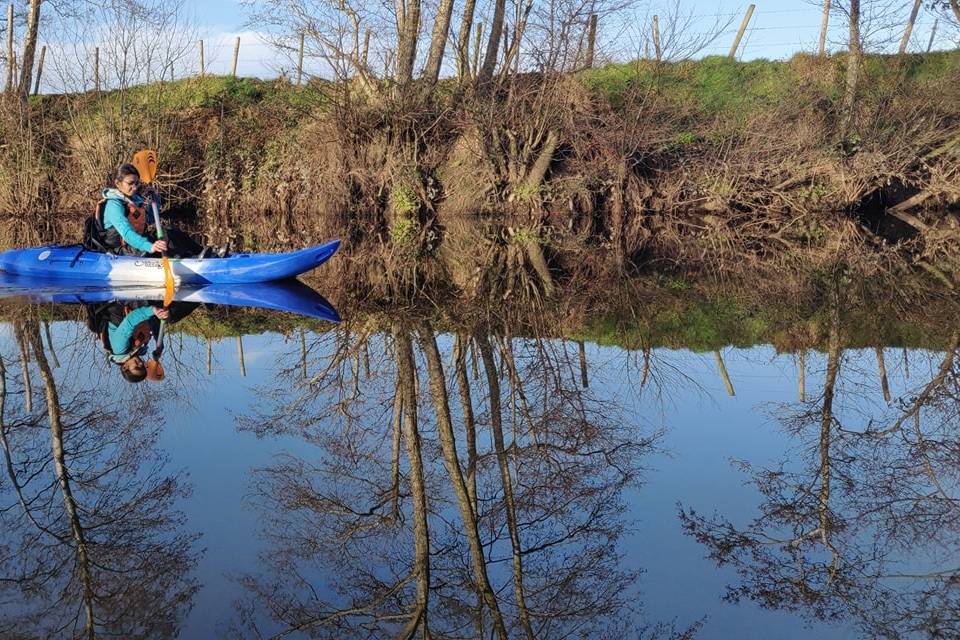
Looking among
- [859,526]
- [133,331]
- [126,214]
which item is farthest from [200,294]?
[859,526]

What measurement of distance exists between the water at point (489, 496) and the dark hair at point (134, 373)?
127 mm

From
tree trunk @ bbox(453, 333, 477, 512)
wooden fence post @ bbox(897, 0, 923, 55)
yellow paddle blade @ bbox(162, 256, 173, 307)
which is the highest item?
wooden fence post @ bbox(897, 0, 923, 55)

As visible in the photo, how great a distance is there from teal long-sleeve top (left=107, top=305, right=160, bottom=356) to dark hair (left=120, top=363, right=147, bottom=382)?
2.00 feet

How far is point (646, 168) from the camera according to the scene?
79.6 ft

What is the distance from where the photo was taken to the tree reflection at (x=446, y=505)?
4184 mm

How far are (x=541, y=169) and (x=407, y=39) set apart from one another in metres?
4.13

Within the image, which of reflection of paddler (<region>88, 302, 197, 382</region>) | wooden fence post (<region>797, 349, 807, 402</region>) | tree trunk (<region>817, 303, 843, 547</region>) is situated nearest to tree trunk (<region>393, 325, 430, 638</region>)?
tree trunk (<region>817, 303, 843, 547</region>)

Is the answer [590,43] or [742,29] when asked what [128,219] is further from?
[742,29]

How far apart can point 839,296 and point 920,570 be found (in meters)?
7.75

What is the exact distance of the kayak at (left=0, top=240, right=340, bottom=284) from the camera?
12.7 metres

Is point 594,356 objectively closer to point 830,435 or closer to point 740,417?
point 740,417

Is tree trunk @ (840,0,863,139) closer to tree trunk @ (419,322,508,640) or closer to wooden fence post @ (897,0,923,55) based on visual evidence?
wooden fence post @ (897,0,923,55)

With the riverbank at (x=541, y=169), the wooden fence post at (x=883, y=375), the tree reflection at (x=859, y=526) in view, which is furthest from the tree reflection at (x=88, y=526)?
the riverbank at (x=541, y=169)

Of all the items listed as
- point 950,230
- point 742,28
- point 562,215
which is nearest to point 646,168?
point 562,215
